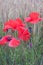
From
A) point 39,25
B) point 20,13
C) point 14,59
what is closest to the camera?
point 14,59

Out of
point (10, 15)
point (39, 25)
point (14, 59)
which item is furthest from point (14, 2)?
point (14, 59)

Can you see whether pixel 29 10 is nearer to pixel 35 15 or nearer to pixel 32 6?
pixel 32 6

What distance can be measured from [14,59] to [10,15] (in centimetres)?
61

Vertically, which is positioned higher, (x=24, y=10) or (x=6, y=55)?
(x=24, y=10)

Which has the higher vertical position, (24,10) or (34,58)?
(24,10)

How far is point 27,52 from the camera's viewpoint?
4.64 feet

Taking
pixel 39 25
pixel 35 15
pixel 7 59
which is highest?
pixel 35 15

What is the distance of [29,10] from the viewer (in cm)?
191

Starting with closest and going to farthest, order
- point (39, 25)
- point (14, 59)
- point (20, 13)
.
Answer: point (14, 59) < point (39, 25) < point (20, 13)

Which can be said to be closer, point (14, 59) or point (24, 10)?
point (14, 59)

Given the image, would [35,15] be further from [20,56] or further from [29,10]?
[29,10]

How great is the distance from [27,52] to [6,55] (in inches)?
4.9

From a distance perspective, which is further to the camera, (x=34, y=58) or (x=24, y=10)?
(x=24, y=10)

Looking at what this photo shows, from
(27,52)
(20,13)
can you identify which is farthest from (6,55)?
(20,13)
